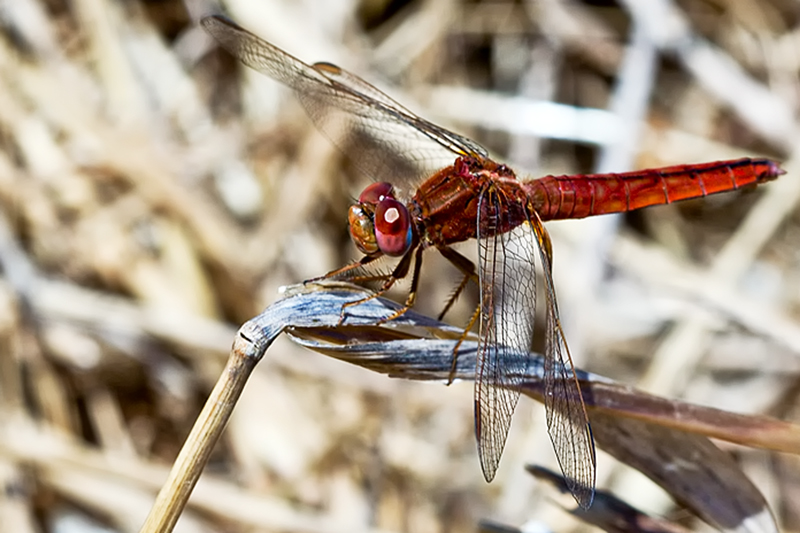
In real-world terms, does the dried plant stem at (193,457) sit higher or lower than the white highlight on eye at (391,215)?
lower


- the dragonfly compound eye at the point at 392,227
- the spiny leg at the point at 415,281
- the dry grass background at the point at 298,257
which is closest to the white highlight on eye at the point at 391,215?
the dragonfly compound eye at the point at 392,227

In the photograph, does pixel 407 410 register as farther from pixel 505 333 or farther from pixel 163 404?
pixel 505 333

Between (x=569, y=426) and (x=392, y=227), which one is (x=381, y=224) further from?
(x=569, y=426)

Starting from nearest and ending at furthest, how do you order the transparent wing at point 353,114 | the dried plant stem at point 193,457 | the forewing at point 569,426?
the dried plant stem at point 193,457 < the forewing at point 569,426 < the transparent wing at point 353,114

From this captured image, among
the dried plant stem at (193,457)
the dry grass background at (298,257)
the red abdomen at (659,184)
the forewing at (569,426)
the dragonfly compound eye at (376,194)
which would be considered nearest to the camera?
the dried plant stem at (193,457)

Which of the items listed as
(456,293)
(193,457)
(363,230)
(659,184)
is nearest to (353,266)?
(363,230)

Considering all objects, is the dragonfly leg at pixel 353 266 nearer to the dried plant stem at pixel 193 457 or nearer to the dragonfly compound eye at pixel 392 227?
the dragonfly compound eye at pixel 392 227

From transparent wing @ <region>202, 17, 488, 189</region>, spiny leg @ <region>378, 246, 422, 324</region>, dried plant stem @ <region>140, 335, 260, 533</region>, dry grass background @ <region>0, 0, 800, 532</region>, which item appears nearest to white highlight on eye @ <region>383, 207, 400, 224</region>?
spiny leg @ <region>378, 246, 422, 324</region>
